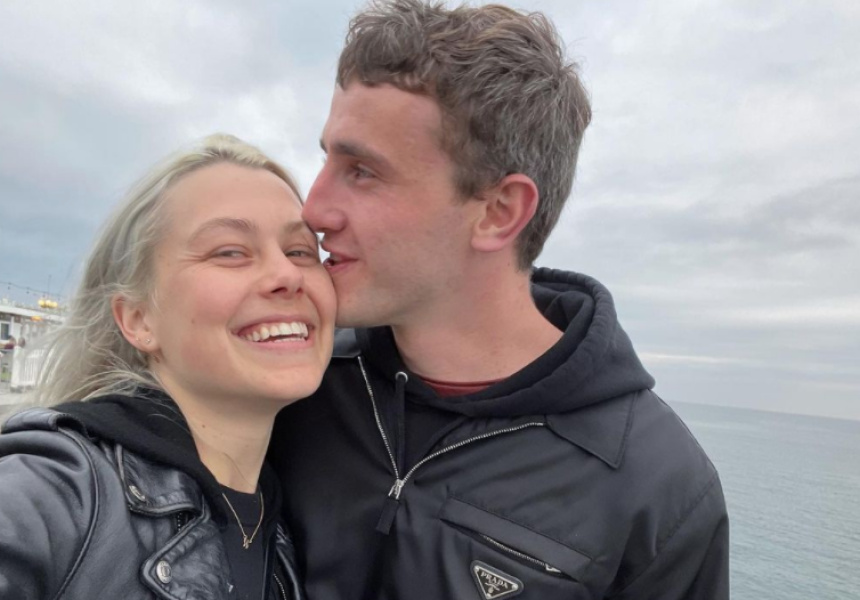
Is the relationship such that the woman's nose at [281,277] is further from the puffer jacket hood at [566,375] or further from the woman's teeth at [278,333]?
the puffer jacket hood at [566,375]

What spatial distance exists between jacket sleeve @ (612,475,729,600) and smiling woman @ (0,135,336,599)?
1253 mm

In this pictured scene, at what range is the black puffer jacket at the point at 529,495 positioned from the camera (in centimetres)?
237

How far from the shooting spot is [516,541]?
7.82ft

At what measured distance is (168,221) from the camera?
7.78 feet

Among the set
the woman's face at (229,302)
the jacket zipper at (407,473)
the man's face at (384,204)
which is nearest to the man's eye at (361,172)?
the man's face at (384,204)

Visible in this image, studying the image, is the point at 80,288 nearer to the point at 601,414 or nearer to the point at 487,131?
the point at 487,131

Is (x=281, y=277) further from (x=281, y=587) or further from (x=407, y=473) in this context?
(x=281, y=587)

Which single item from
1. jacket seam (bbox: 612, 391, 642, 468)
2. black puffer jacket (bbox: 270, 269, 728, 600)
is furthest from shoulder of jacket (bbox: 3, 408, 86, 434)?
jacket seam (bbox: 612, 391, 642, 468)

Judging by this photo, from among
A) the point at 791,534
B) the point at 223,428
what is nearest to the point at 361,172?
the point at 223,428

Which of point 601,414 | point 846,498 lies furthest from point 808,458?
point 601,414

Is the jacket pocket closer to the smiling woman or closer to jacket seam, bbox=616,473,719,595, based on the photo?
jacket seam, bbox=616,473,719,595

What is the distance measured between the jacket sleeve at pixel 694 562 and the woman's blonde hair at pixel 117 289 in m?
1.84

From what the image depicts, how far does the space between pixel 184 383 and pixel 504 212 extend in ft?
4.67

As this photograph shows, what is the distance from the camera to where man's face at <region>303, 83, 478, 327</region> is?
8.77 feet
